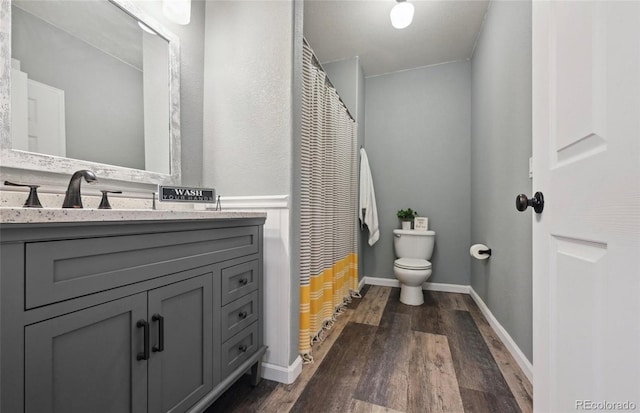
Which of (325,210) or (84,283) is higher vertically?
(325,210)

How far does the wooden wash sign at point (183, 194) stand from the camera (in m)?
1.07

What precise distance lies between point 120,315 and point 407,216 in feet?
8.84

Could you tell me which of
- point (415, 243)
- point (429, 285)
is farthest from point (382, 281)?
point (415, 243)

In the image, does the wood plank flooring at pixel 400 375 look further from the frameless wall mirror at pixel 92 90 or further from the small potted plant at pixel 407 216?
the frameless wall mirror at pixel 92 90

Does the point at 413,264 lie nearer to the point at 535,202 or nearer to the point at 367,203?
the point at 367,203

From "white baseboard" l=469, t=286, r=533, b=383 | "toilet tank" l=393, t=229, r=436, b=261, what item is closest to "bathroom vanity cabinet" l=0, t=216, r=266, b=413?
"white baseboard" l=469, t=286, r=533, b=383

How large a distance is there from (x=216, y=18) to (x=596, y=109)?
1763 millimetres

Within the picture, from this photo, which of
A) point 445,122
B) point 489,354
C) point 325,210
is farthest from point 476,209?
point 325,210

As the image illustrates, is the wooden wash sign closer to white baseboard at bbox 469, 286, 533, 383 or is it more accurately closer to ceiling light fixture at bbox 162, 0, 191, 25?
ceiling light fixture at bbox 162, 0, 191, 25

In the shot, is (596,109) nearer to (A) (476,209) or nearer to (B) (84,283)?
(B) (84,283)

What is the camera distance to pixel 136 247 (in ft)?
2.57

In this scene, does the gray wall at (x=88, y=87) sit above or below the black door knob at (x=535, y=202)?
above

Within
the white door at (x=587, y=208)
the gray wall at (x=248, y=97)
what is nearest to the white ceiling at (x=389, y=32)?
the gray wall at (x=248, y=97)

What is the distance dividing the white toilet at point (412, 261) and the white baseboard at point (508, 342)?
493 millimetres
